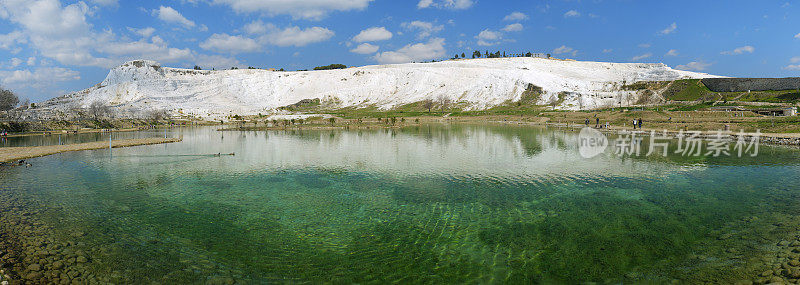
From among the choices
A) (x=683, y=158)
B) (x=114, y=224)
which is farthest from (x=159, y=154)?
(x=683, y=158)

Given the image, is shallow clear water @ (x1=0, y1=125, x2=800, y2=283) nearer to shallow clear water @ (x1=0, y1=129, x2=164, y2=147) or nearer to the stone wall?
shallow clear water @ (x1=0, y1=129, x2=164, y2=147)

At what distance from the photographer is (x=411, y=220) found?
15.5m

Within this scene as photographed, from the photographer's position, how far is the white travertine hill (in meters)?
139

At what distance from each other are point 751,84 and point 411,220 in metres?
150

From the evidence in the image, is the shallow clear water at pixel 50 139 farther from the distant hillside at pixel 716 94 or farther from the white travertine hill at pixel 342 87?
the distant hillside at pixel 716 94

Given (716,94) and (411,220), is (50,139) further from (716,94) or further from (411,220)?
(716,94)

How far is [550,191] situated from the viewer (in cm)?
2025

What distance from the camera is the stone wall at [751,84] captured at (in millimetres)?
107500

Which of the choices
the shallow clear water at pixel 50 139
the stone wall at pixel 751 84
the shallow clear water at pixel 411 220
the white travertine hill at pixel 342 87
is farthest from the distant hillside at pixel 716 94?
the shallow clear water at pixel 50 139

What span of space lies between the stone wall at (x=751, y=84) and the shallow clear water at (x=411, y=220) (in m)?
117

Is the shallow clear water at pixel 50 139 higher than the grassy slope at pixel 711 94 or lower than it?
lower

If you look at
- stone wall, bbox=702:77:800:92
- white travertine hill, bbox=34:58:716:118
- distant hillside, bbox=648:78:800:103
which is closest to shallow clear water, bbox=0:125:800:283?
distant hillside, bbox=648:78:800:103

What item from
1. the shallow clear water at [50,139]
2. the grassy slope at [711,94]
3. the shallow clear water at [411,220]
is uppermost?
the grassy slope at [711,94]

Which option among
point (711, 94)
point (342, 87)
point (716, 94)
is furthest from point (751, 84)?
point (342, 87)
